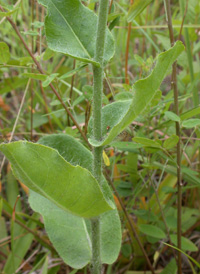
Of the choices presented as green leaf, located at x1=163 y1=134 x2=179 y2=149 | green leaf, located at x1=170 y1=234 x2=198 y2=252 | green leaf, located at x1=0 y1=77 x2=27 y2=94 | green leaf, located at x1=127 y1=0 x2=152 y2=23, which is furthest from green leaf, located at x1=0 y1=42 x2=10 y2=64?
green leaf, located at x1=170 y1=234 x2=198 y2=252

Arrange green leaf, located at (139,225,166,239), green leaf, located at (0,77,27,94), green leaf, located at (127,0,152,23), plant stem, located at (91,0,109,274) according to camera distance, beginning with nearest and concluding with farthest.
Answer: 1. plant stem, located at (91,0,109,274)
2. green leaf, located at (127,0,152,23)
3. green leaf, located at (139,225,166,239)
4. green leaf, located at (0,77,27,94)

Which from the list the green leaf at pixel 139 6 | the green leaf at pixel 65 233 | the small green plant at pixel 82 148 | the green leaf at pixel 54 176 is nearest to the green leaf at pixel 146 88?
the small green plant at pixel 82 148

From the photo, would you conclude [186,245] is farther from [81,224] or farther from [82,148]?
[82,148]

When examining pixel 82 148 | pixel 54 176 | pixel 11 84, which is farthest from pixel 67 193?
pixel 11 84

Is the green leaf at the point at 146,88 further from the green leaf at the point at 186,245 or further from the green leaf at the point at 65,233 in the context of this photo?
the green leaf at the point at 186,245

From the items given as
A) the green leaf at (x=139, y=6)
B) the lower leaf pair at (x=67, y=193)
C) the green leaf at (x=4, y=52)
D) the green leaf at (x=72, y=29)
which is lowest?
the lower leaf pair at (x=67, y=193)

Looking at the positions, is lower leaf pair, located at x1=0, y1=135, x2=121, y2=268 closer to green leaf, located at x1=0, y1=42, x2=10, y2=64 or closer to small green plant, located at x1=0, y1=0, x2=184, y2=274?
small green plant, located at x1=0, y1=0, x2=184, y2=274

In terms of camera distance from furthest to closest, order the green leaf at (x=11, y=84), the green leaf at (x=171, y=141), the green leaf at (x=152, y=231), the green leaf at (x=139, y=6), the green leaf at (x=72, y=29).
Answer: the green leaf at (x=11, y=84) → the green leaf at (x=152, y=231) → the green leaf at (x=171, y=141) → the green leaf at (x=139, y=6) → the green leaf at (x=72, y=29)
